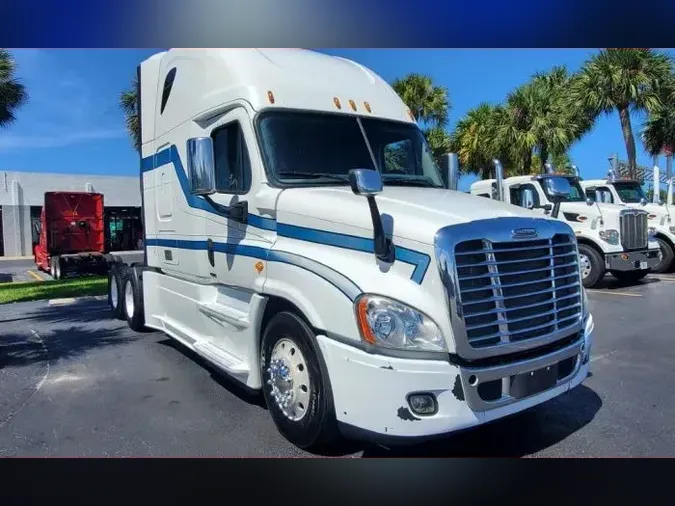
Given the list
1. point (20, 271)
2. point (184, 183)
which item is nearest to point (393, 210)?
point (184, 183)

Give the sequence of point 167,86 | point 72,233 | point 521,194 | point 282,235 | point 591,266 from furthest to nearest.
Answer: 1. point 72,233
2. point 521,194
3. point 591,266
4. point 167,86
5. point 282,235

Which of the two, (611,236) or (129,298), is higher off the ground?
(611,236)

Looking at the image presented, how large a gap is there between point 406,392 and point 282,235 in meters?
1.54

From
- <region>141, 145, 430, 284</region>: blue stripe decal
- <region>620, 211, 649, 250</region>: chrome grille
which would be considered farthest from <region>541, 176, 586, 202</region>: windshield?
<region>141, 145, 430, 284</region>: blue stripe decal

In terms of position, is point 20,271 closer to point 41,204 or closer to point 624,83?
point 41,204

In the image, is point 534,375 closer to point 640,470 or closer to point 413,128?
point 640,470

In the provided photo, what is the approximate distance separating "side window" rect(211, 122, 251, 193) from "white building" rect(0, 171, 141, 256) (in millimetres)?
3828

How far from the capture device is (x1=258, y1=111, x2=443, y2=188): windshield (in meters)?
4.47

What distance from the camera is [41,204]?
59.1 ft

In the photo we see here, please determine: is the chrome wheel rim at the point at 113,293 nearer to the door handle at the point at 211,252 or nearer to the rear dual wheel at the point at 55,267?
the door handle at the point at 211,252

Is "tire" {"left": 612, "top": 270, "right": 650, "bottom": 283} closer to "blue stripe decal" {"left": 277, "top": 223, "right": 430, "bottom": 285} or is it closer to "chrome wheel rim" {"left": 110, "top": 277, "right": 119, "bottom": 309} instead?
"chrome wheel rim" {"left": 110, "top": 277, "right": 119, "bottom": 309}

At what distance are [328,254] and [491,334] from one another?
1.15 m
